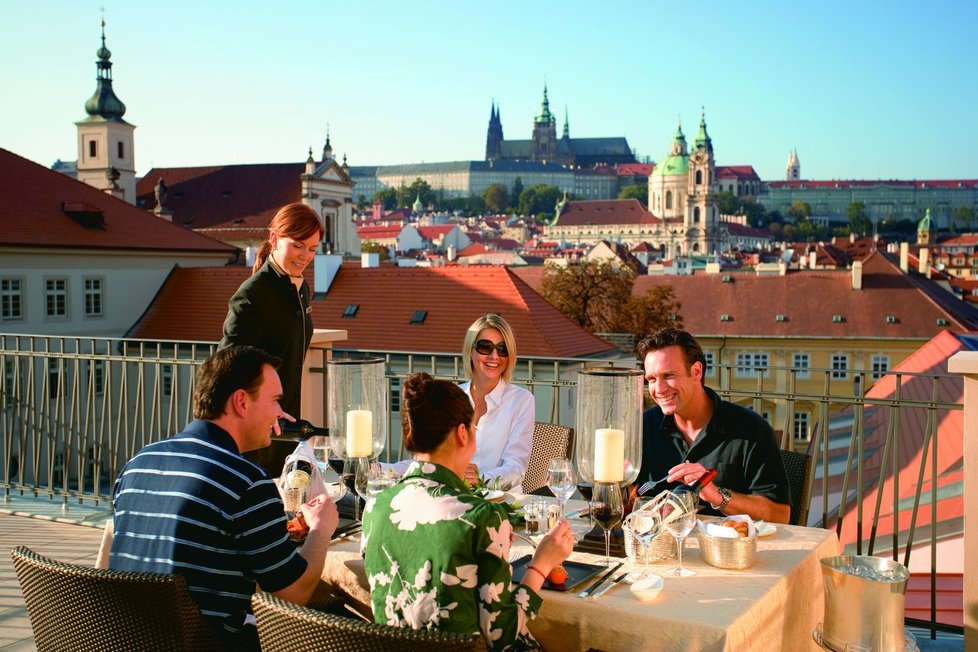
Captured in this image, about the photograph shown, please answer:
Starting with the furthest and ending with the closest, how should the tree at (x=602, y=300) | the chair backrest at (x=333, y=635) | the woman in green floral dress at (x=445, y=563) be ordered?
the tree at (x=602, y=300)
the woman in green floral dress at (x=445, y=563)
the chair backrest at (x=333, y=635)

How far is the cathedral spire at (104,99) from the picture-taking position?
2207 inches

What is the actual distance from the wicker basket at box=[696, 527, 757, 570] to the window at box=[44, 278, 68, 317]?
28.9 metres

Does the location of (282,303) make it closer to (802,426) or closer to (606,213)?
(802,426)

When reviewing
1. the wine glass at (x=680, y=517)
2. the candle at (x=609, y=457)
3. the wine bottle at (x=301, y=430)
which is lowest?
the wine glass at (x=680, y=517)

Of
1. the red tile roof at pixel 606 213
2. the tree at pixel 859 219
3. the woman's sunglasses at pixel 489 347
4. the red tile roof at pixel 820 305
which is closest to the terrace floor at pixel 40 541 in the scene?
the woman's sunglasses at pixel 489 347

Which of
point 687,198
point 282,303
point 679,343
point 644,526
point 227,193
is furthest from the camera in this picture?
point 687,198

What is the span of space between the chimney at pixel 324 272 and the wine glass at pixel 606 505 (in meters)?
29.7

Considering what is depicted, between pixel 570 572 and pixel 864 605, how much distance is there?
2.46 ft

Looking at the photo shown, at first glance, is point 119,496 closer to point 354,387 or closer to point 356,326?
point 354,387

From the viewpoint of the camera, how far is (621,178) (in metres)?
170

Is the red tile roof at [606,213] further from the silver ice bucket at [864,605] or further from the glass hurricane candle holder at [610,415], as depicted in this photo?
the silver ice bucket at [864,605]

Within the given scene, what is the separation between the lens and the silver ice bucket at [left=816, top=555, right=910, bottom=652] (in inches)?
98.7

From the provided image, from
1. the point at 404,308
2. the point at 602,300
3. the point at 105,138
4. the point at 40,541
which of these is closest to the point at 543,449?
the point at 40,541

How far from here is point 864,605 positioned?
2521 millimetres
